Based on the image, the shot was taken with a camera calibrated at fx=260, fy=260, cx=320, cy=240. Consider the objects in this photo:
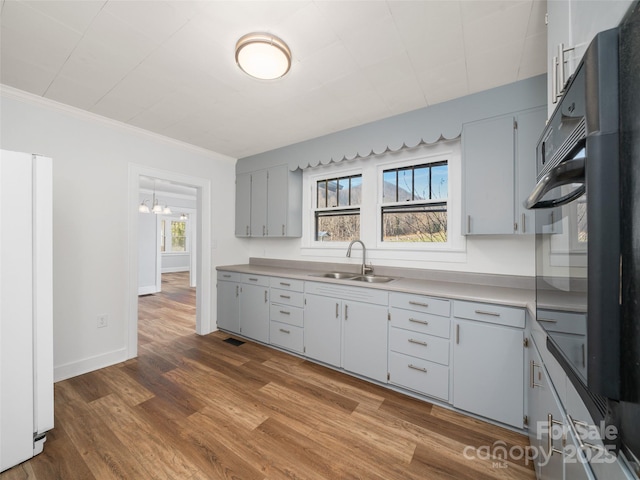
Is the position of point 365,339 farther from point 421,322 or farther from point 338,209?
point 338,209

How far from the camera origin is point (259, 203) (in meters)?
3.79

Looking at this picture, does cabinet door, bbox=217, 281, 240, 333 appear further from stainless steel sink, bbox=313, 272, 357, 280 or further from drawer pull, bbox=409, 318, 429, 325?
drawer pull, bbox=409, 318, 429, 325

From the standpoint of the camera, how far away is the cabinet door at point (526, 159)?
1981 millimetres

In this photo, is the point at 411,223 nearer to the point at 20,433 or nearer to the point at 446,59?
the point at 446,59

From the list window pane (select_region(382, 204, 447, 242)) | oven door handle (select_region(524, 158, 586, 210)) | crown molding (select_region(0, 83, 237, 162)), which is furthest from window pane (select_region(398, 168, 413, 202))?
crown molding (select_region(0, 83, 237, 162))

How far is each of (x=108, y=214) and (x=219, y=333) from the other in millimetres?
2036

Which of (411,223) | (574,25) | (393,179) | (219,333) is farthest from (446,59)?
(219,333)

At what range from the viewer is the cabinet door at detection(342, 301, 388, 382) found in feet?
7.66

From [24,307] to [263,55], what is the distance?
215cm

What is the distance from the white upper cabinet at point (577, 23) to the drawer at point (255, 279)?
→ 295 centimetres

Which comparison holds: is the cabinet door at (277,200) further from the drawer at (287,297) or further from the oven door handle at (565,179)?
the oven door handle at (565,179)

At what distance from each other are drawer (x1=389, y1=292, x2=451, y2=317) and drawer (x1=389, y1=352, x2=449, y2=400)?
420mm

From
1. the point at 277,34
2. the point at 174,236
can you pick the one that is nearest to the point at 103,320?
the point at 277,34

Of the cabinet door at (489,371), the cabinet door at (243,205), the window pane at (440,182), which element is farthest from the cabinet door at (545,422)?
the cabinet door at (243,205)
